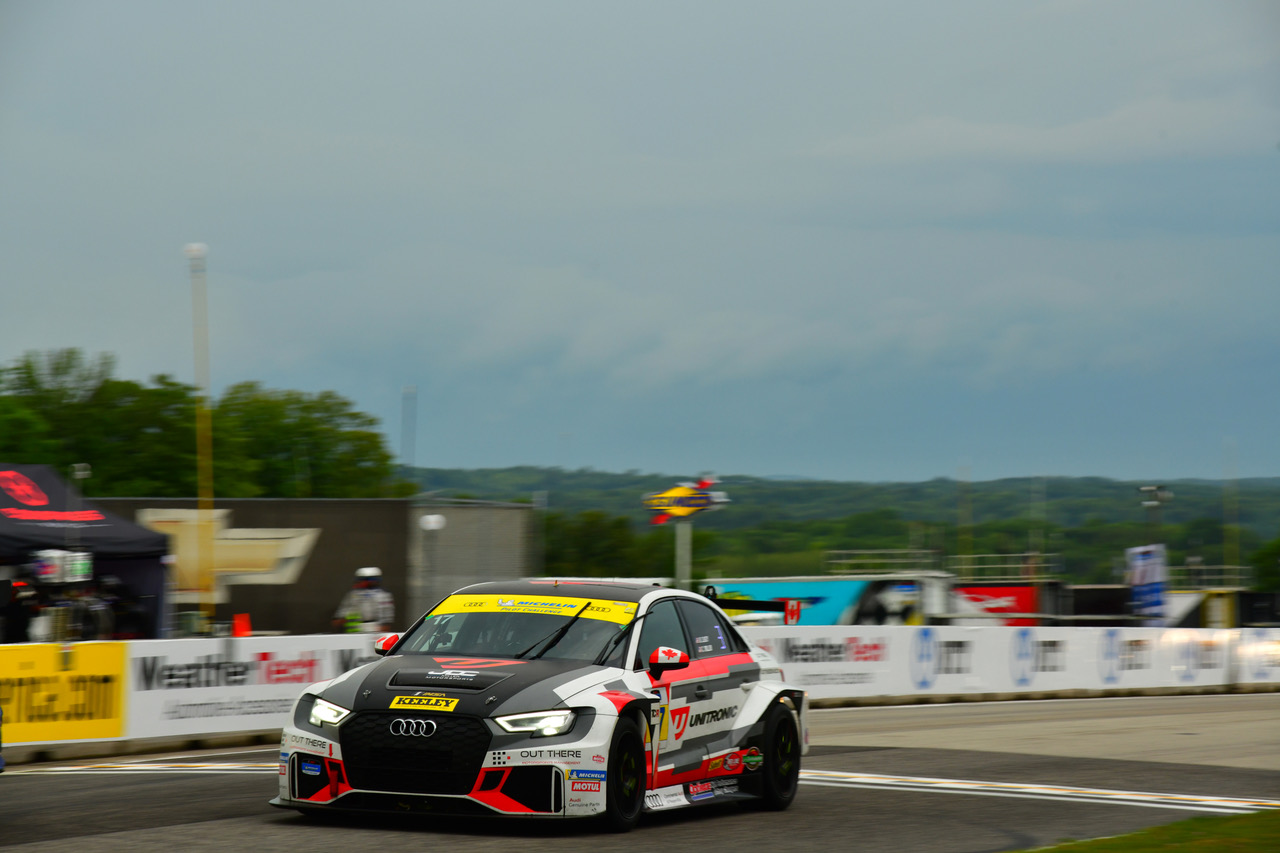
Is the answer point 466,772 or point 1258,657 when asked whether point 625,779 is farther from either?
point 1258,657

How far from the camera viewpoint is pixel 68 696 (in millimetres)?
14836

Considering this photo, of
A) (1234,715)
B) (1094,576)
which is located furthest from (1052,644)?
(1094,576)

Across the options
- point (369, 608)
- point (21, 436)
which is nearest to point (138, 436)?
point (21, 436)

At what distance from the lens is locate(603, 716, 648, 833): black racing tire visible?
889cm

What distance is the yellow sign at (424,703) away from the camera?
864cm

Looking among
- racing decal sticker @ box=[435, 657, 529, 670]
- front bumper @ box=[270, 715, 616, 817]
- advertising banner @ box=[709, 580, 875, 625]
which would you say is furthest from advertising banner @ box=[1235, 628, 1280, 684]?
front bumper @ box=[270, 715, 616, 817]

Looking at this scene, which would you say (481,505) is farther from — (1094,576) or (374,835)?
(1094,576)

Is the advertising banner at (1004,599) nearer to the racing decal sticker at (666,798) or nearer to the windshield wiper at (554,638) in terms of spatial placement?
the racing decal sticker at (666,798)

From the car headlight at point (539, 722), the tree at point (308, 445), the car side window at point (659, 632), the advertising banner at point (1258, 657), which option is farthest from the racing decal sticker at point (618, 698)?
the tree at point (308, 445)

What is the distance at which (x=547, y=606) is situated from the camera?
10094 millimetres

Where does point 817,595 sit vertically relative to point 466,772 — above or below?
below

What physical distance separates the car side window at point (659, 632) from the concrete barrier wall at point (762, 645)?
283 inches

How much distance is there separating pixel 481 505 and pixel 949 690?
9567 mm

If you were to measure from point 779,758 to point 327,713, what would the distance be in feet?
11.9
